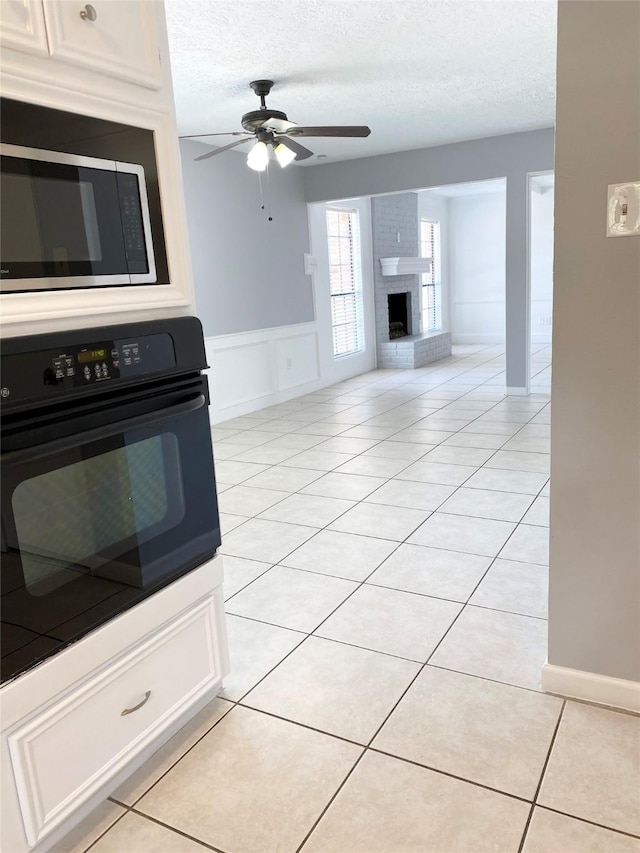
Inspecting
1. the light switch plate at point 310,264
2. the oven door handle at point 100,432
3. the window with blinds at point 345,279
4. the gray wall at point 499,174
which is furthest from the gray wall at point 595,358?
the window with blinds at point 345,279

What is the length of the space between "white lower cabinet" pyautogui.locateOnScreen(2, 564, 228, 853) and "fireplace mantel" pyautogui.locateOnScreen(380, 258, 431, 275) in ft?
23.5

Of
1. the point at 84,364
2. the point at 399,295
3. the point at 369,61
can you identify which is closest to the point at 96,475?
the point at 84,364

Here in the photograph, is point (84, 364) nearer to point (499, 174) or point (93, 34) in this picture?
point (93, 34)

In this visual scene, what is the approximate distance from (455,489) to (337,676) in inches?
70.9

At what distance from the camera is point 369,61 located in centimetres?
374

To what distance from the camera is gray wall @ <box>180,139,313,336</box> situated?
5.47 m

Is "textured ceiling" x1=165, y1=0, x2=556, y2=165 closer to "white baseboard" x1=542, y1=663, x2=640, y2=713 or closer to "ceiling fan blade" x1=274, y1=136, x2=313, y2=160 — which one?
"ceiling fan blade" x1=274, y1=136, x2=313, y2=160

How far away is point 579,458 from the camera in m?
1.62

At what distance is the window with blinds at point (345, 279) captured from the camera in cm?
757

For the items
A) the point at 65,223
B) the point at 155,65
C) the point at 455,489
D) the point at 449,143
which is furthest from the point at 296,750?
the point at 449,143

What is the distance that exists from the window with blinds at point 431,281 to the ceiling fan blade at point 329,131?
6351mm

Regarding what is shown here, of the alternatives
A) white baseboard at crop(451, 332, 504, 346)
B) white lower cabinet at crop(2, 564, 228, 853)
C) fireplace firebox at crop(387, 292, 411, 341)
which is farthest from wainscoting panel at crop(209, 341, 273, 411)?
white baseboard at crop(451, 332, 504, 346)

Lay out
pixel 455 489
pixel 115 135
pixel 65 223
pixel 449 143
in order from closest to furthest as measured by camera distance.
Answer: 1. pixel 65 223
2. pixel 115 135
3. pixel 455 489
4. pixel 449 143

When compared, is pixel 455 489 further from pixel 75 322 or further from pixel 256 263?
pixel 256 263
